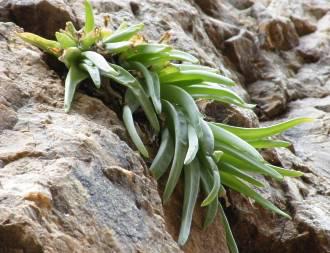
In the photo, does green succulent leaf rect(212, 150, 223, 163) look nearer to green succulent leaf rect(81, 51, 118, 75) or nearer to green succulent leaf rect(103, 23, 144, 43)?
green succulent leaf rect(81, 51, 118, 75)

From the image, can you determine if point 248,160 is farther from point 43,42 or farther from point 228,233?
point 43,42

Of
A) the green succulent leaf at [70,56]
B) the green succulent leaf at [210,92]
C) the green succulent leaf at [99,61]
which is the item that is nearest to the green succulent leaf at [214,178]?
the green succulent leaf at [210,92]

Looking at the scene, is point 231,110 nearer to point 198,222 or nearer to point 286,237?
point 286,237

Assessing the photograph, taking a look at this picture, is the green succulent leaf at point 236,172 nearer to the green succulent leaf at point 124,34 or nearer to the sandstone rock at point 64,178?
the sandstone rock at point 64,178

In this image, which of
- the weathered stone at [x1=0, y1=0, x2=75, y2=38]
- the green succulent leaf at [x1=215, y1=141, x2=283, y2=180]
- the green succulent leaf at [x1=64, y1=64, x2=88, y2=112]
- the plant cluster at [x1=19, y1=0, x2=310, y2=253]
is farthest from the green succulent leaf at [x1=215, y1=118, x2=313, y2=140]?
the weathered stone at [x1=0, y1=0, x2=75, y2=38]

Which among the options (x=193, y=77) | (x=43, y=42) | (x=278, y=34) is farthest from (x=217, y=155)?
(x=278, y=34)

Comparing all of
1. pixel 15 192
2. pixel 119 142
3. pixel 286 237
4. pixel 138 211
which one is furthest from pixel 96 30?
pixel 286 237
